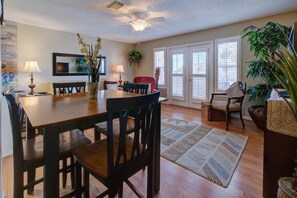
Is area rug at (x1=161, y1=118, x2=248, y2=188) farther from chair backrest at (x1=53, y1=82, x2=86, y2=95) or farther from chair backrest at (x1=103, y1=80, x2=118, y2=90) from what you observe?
chair backrest at (x1=103, y1=80, x2=118, y2=90)

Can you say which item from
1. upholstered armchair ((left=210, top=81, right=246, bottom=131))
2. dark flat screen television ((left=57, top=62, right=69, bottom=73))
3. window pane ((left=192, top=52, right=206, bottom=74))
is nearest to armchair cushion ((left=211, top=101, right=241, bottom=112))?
upholstered armchair ((left=210, top=81, right=246, bottom=131))

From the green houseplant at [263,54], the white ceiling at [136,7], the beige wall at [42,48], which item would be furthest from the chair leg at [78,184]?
the beige wall at [42,48]

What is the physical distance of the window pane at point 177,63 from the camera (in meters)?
5.45

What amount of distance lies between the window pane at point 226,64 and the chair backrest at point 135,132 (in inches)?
150

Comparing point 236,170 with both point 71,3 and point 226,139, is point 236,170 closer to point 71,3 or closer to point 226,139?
point 226,139

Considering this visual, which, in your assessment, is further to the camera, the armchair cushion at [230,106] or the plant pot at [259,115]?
the armchair cushion at [230,106]

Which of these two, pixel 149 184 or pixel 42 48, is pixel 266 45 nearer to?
pixel 149 184

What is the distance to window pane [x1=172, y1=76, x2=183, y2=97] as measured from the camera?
18.2 feet

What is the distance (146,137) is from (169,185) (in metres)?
0.86

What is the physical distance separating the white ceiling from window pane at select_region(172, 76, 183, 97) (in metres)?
1.68

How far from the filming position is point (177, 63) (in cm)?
557

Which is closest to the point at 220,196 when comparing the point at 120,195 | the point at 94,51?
the point at 120,195

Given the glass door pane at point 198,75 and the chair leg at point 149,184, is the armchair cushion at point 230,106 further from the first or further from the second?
the chair leg at point 149,184

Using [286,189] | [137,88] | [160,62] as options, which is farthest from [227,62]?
[286,189]
